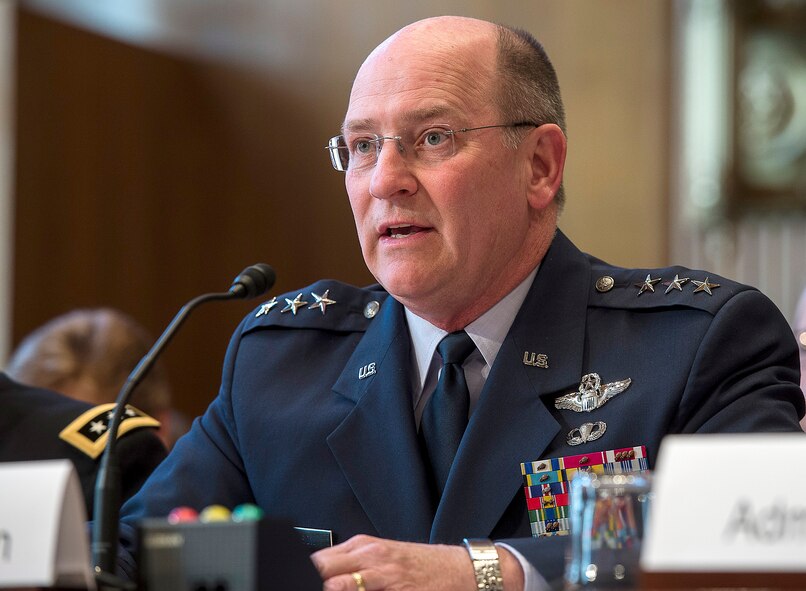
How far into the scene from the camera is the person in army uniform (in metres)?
2.37

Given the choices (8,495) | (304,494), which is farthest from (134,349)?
(8,495)

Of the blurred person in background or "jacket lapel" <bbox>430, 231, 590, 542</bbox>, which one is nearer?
"jacket lapel" <bbox>430, 231, 590, 542</bbox>

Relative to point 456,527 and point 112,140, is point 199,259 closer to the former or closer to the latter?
point 112,140

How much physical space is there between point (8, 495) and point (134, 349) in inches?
90.7

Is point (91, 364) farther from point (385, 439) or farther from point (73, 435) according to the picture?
point (385, 439)

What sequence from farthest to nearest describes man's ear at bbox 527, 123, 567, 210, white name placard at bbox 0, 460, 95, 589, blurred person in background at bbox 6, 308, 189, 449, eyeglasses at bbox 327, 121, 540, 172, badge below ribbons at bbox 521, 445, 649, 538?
blurred person in background at bbox 6, 308, 189, 449 → man's ear at bbox 527, 123, 567, 210 → eyeglasses at bbox 327, 121, 540, 172 → badge below ribbons at bbox 521, 445, 649, 538 → white name placard at bbox 0, 460, 95, 589

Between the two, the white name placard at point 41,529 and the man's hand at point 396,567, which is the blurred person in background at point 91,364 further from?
the white name placard at point 41,529

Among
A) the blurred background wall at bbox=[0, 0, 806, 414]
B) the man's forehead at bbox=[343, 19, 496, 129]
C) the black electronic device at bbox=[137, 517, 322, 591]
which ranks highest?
the blurred background wall at bbox=[0, 0, 806, 414]

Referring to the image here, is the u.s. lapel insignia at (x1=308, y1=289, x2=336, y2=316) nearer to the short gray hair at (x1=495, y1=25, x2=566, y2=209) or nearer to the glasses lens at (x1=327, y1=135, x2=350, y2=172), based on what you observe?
the glasses lens at (x1=327, y1=135, x2=350, y2=172)

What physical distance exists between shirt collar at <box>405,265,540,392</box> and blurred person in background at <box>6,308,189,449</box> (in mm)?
1416

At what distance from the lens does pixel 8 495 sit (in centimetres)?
125

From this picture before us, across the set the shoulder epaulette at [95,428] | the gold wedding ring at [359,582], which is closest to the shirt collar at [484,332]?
the shoulder epaulette at [95,428]

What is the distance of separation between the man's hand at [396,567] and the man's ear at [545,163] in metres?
0.84

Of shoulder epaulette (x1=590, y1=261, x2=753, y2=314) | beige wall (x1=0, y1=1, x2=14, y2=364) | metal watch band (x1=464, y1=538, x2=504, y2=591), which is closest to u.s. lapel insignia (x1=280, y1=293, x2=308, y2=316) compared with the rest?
shoulder epaulette (x1=590, y1=261, x2=753, y2=314)
